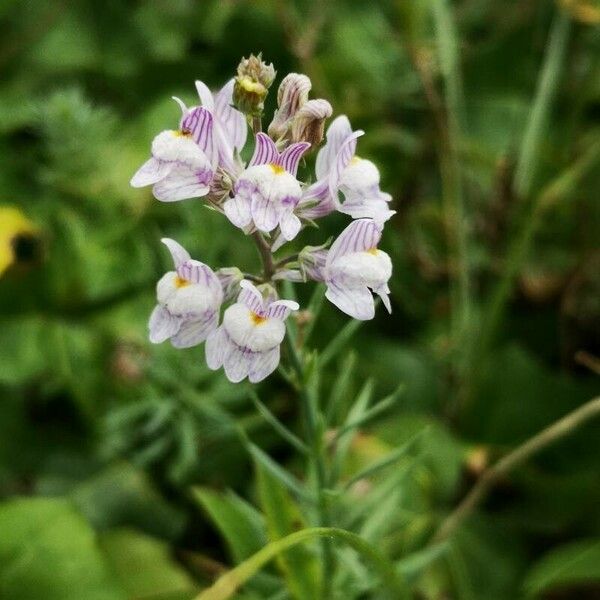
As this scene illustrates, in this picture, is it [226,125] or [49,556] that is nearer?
[226,125]

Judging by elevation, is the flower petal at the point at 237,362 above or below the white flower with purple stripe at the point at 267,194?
below

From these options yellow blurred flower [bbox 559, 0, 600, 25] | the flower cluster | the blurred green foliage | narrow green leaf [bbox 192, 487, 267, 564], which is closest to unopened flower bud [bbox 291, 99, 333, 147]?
the flower cluster

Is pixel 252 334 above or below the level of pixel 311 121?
→ below

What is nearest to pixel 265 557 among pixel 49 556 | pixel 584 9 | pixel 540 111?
pixel 49 556

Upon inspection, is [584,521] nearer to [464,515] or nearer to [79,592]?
[464,515]

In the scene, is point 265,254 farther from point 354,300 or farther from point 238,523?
point 238,523

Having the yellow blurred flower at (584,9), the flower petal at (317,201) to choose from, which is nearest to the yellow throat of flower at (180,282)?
the flower petal at (317,201)

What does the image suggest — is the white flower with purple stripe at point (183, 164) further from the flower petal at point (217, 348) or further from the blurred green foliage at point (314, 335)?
the blurred green foliage at point (314, 335)
